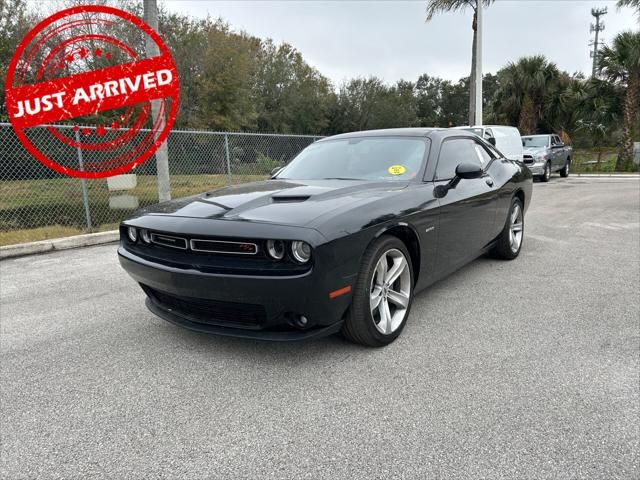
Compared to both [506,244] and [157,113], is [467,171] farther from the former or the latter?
[157,113]

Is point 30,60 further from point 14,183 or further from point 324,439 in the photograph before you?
point 324,439

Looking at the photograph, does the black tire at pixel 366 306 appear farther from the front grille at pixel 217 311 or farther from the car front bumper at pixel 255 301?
the front grille at pixel 217 311

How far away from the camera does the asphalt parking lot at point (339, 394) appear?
1953 mm

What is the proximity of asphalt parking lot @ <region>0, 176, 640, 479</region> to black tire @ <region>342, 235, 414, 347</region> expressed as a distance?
4.4 inches

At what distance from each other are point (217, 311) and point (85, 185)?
18.9 feet

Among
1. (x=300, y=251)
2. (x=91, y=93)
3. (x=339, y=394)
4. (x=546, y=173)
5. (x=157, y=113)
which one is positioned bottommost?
(x=339, y=394)

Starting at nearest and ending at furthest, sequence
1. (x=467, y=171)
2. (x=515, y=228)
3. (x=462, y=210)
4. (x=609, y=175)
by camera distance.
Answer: (x=467, y=171) < (x=462, y=210) < (x=515, y=228) < (x=609, y=175)

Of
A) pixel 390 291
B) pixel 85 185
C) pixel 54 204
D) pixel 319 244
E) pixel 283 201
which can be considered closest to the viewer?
pixel 319 244

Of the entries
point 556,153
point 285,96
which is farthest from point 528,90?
point 285,96

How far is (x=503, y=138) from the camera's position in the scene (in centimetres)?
1252

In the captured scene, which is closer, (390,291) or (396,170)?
(390,291)

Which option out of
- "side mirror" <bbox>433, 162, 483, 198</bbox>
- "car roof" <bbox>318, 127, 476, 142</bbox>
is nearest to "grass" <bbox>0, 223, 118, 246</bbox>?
"car roof" <bbox>318, 127, 476, 142</bbox>

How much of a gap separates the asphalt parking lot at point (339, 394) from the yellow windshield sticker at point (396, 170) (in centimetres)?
108

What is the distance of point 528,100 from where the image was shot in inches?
938
